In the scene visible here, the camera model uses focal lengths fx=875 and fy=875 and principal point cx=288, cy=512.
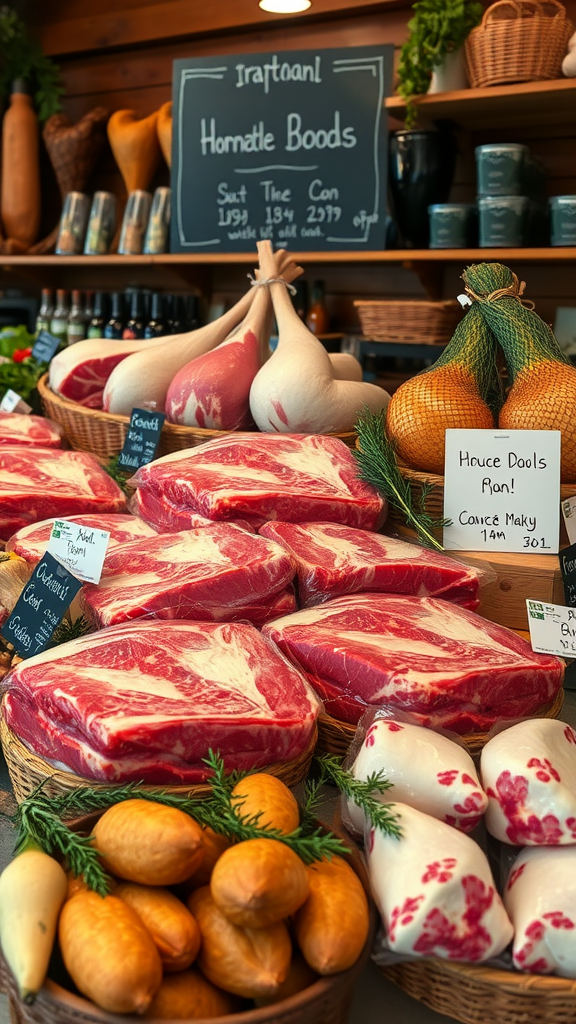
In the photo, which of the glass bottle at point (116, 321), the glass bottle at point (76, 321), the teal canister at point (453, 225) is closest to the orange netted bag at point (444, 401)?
the teal canister at point (453, 225)

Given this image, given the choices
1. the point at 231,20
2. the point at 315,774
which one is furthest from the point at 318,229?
the point at 315,774

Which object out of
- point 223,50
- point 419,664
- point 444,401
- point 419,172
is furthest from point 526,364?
point 223,50

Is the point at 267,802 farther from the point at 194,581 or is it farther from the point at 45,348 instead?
the point at 45,348

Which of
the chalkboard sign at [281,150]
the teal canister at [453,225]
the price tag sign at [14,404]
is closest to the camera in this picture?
the price tag sign at [14,404]

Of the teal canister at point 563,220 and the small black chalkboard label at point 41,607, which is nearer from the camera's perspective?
the small black chalkboard label at point 41,607

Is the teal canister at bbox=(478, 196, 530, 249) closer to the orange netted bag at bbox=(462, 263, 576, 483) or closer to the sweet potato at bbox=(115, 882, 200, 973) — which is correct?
the orange netted bag at bbox=(462, 263, 576, 483)

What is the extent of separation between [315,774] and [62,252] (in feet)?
9.58

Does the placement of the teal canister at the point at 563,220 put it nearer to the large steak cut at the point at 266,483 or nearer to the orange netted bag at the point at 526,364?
the orange netted bag at the point at 526,364

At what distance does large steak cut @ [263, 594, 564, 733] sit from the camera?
967mm

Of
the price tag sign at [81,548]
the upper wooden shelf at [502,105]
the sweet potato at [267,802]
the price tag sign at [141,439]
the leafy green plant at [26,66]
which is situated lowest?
the sweet potato at [267,802]

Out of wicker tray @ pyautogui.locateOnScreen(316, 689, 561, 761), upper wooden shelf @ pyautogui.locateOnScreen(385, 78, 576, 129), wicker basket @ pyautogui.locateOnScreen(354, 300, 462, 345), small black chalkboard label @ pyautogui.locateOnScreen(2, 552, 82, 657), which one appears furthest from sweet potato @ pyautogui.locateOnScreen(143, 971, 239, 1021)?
upper wooden shelf @ pyautogui.locateOnScreen(385, 78, 576, 129)

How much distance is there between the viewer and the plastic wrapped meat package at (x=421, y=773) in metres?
0.79

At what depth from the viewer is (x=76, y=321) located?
324 centimetres

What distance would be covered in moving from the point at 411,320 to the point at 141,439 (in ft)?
3.92
